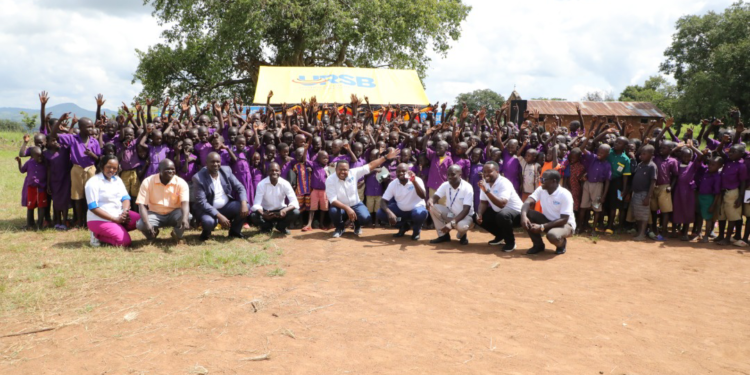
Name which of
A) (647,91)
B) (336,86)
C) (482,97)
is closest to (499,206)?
(336,86)

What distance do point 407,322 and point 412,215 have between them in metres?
3.50

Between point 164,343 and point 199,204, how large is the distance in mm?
3506

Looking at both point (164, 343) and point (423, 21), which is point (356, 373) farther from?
point (423, 21)

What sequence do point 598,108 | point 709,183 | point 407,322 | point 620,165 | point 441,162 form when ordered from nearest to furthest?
point 407,322, point 709,183, point 620,165, point 441,162, point 598,108

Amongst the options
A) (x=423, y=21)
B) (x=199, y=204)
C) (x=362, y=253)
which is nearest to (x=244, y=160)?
(x=199, y=204)

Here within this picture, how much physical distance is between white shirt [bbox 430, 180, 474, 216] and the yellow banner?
302 inches

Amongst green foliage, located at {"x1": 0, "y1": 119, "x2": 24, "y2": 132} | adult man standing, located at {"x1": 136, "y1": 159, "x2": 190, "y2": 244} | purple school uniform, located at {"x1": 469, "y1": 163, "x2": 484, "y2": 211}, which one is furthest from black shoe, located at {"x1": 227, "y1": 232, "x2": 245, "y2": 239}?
green foliage, located at {"x1": 0, "y1": 119, "x2": 24, "y2": 132}

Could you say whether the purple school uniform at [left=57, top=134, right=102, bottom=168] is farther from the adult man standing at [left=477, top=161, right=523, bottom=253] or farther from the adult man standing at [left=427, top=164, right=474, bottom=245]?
the adult man standing at [left=477, top=161, right=523, bottom=253]

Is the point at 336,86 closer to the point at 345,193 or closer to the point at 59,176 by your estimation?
the point at 345,193

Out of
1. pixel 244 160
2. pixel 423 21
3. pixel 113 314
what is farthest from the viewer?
pixel 423 21

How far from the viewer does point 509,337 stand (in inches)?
154

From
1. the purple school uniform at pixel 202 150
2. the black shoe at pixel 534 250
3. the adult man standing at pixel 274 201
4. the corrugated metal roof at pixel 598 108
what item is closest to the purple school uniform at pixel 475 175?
the black shoe at pixel 534 250

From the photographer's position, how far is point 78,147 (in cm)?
743

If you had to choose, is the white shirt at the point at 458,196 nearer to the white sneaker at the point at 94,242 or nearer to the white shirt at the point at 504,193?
the white shirt at the point at 504,193
